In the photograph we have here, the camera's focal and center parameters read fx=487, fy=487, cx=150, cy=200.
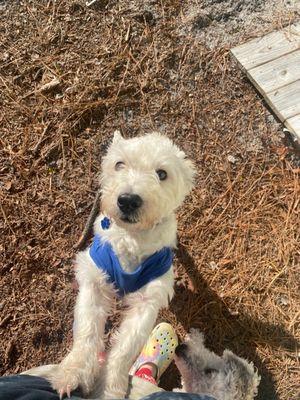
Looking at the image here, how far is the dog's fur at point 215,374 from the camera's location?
3.20 meters

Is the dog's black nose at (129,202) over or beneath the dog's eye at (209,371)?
over

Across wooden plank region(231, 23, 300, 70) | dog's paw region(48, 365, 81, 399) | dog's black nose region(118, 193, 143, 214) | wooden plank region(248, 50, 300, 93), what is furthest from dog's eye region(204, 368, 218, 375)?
wooden plank region(231, 23, 300, 70)

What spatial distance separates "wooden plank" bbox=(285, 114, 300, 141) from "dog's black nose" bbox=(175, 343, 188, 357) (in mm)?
1974

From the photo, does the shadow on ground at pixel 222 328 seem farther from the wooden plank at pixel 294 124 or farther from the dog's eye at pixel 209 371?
the wooden plank at pixel 294 124

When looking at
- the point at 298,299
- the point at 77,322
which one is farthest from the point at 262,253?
the point at 77,322

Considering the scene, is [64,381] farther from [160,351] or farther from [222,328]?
[222,328]

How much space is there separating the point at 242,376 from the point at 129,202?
4.80 ft

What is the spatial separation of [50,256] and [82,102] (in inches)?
52.8

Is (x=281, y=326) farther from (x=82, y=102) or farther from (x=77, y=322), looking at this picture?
(x=82, y=102)

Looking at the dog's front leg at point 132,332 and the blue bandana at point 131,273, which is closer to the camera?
the dog's front leg at point 132,332

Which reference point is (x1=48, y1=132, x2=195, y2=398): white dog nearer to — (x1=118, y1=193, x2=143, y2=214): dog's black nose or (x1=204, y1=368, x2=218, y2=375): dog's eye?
(x1=118, y1=193, x2=143, y2=214): dog's black nose

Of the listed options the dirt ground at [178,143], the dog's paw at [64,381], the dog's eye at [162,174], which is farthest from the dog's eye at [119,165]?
the dog's paw at [64,381]

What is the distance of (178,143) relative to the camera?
4.18m

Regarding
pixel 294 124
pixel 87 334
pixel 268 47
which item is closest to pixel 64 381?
pixel 87 334
